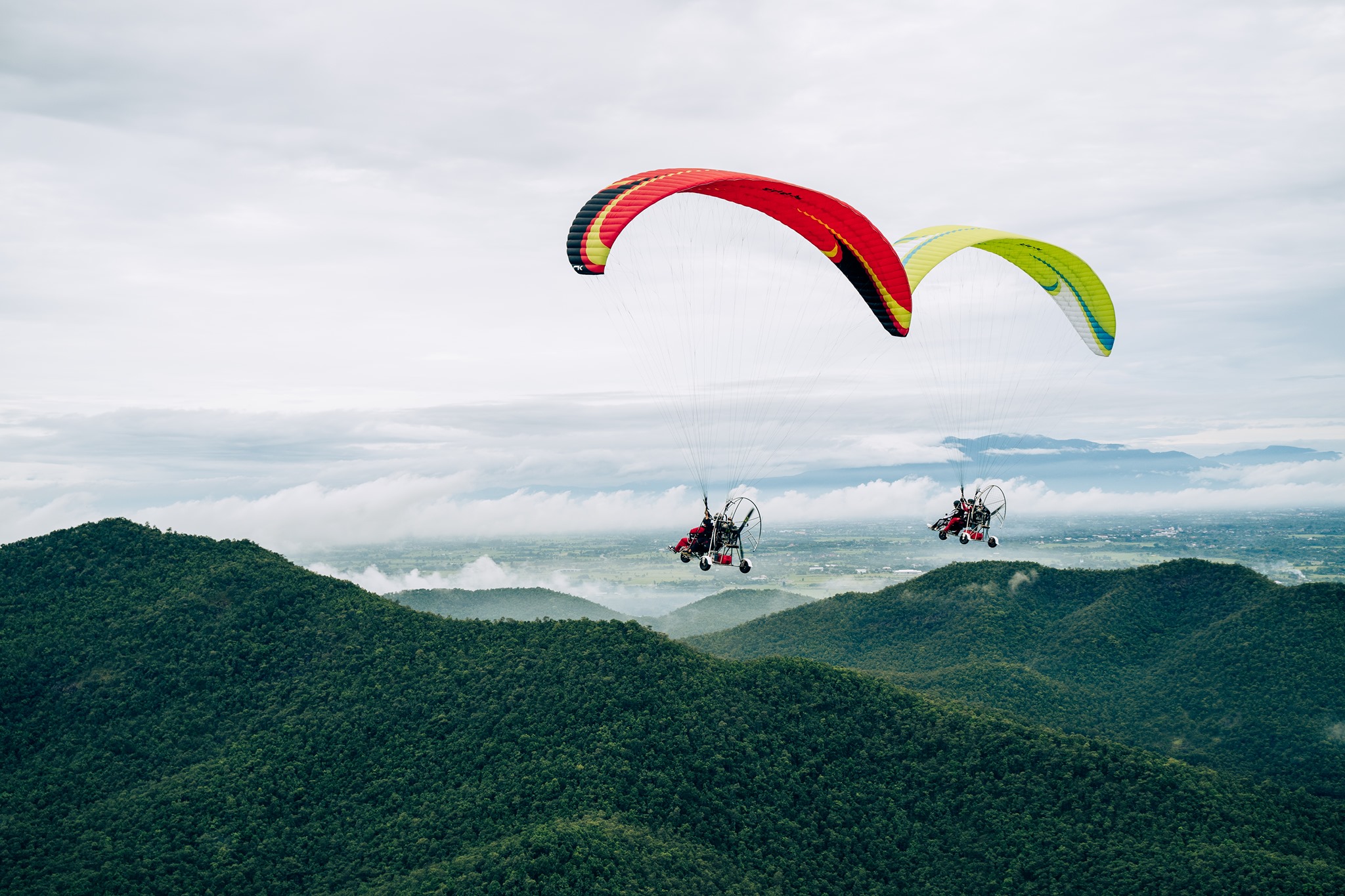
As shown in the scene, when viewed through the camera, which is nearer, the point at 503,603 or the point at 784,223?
the point at 784,223

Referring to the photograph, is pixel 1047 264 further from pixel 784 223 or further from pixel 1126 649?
pixel 1126 649

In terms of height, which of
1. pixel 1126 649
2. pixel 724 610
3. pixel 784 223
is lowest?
pixel 724 610

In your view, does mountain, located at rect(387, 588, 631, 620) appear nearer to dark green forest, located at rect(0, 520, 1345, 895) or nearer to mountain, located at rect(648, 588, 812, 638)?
mountain, located at rect(648, 588, 812, 638)

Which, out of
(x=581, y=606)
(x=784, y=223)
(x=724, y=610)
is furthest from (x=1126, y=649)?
(x=581, y=606)

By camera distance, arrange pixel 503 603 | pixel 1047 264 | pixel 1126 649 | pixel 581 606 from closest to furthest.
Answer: pixel 1047 264, pixel 1126 649, pixel 503 603, pixel 581 606

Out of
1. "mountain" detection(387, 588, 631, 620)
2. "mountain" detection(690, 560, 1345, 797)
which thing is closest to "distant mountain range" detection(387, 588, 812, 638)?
"mountain" detection(387, 588, 631, 620)

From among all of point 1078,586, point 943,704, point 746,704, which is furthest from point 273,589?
point 1078,586

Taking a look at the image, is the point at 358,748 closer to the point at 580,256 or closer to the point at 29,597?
the point at 29,597
